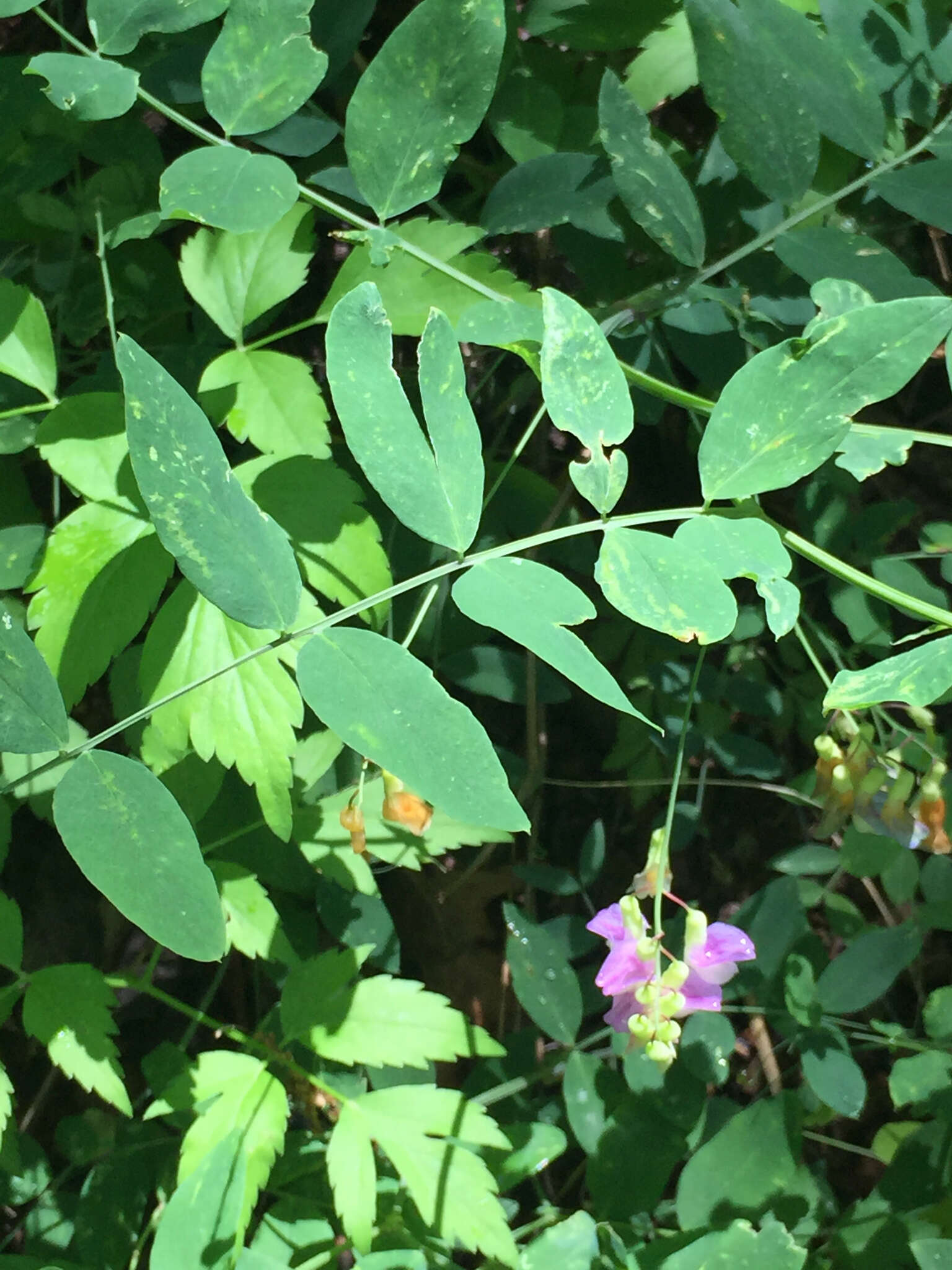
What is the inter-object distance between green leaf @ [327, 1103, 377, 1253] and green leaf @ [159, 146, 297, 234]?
2.94ft

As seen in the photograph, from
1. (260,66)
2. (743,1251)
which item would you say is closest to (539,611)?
(260,66)

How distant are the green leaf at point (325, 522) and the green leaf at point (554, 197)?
0.31m

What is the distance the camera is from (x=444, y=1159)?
3.23ft

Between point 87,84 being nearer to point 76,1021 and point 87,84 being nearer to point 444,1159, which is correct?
point 76,1021

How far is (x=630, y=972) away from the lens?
0.87 m

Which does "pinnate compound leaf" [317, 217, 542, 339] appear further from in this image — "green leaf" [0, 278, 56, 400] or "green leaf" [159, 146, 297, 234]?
"green leaf" [0, 278, 56, 400]

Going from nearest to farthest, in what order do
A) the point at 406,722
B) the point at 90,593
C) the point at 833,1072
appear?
the point at 406,722 → the point at 90,593 → the point at 833,1072

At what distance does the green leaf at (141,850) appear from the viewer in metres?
0.53

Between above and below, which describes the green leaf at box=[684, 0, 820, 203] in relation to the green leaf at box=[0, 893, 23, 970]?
above

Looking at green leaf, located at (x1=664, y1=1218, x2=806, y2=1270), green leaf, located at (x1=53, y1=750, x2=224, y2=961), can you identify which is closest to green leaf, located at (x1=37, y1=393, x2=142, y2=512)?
green leaf, located at (x1=53, y1=750, x2=224, y2=961)

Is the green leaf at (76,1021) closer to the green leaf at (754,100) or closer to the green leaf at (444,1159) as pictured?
the green leaf at (444,1159)

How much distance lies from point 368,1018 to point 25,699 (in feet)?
1.98

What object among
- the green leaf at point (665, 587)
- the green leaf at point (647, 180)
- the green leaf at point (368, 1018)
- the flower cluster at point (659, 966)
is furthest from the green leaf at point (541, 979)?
the green leaf at point (647, 180)

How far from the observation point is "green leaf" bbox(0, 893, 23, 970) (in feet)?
3.17
